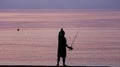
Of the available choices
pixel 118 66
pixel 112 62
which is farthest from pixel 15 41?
pixel 118 66

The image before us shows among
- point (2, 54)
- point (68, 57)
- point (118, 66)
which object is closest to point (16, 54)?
point (2, 54)

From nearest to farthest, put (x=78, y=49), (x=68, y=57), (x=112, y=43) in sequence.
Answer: (x=68, y=57), (x=78, y=49), (x=112, y=43)

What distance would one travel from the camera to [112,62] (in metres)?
29.2

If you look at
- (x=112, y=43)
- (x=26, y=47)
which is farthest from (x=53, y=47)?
(x=112, y=43)

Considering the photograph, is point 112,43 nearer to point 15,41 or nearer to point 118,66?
point 15,41

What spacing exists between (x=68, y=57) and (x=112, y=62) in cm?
382

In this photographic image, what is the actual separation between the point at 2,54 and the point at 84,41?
11.6 metres

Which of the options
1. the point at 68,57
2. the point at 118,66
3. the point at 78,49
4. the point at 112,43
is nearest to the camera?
Result: the point at 118,66

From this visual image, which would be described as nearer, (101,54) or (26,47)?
(101,54)

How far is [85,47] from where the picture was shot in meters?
39.0

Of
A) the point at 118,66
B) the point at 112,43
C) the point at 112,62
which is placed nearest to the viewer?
the point at 118,66

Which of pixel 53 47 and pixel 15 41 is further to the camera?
pixel 15 41

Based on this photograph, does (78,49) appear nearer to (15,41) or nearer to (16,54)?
(16,54)

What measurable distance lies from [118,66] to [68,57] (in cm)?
668
